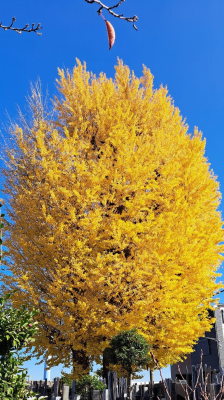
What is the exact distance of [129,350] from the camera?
7977 millimetres

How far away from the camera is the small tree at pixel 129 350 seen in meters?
8.00

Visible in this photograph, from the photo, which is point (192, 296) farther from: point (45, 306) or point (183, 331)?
point (45, 306)

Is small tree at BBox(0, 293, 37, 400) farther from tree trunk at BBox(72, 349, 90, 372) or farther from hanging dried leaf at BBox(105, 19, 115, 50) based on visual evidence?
tree trunk at BBox(72, 349, 90, 372)

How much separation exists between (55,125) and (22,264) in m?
5.80

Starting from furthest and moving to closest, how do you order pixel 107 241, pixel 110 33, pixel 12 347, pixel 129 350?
pixel 107 241 < pixel 129 350 < pixel 12 347 < pixel 110 33

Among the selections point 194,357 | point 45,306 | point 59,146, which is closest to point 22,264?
point 45,306

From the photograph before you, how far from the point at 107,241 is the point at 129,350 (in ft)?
9.16

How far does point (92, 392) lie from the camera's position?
855 centimetres

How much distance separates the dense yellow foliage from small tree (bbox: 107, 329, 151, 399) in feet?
2.36

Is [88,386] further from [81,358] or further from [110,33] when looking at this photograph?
[110,33]

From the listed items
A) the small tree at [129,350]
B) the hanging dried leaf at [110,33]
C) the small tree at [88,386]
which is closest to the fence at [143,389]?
the small tree at [88,386]

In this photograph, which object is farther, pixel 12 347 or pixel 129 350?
pixel 129 350

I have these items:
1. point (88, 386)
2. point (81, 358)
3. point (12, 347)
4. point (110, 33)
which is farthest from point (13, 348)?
point (81, 358)

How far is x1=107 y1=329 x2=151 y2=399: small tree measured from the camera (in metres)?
8.00
